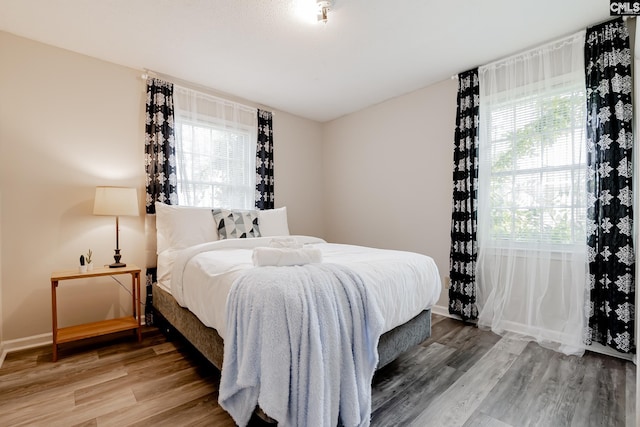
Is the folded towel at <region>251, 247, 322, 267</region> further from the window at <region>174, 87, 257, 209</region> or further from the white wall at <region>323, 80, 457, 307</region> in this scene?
the white wall at <region>323, 80, 457, 307</region>

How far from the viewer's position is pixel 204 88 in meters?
3.32

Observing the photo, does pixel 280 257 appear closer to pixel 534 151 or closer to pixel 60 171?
pixel 60 171

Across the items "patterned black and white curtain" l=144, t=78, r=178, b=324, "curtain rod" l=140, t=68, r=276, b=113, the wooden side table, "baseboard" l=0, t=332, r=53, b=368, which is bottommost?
"baseboard" l=0, t=332, r=53, b=368

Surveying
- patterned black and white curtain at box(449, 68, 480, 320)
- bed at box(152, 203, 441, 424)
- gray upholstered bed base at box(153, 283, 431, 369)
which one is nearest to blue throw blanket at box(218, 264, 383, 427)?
bed at box(152, 203, 441, 424)

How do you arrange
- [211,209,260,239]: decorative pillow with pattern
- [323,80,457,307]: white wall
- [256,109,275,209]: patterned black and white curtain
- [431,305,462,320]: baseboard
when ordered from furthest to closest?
[256,109,275,209]: patterned black and white curtain → [323,80,457,307]: white wall → [431,305,462,320]: baseboard → [211,209,260,239]: decorative pillow with pattern

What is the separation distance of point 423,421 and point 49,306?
298 cm

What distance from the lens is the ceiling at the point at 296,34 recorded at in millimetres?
2041

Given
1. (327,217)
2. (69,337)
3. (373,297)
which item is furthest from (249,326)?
(327,217)

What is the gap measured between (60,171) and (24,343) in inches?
55.7

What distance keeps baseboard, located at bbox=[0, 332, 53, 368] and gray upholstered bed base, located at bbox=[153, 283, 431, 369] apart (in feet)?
3.27

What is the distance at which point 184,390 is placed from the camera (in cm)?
177

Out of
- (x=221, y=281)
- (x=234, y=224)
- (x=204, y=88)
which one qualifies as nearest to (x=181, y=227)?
(x=234, y=224)

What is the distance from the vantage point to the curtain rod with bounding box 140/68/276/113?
2934 millimetres

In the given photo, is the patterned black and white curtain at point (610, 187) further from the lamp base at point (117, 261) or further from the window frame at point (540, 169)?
the lamp base at point (117, 261)
